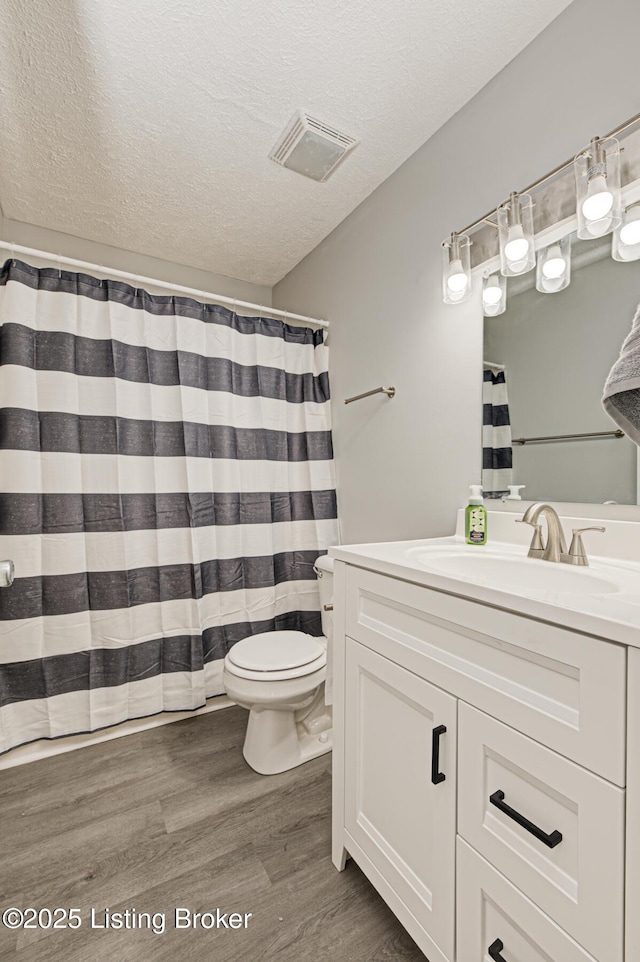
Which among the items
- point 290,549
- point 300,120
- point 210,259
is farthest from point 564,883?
point 210,259

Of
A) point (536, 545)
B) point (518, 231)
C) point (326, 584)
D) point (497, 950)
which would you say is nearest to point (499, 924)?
point (497, 950)

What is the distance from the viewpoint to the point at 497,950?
75 cm

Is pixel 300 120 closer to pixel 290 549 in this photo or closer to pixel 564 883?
pixel 290 549

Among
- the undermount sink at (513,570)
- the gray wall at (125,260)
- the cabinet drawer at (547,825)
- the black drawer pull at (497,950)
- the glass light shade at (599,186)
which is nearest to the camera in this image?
the cabinet drawer at (547,825)

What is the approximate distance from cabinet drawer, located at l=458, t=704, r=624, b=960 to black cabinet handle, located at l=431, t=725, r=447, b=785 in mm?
41

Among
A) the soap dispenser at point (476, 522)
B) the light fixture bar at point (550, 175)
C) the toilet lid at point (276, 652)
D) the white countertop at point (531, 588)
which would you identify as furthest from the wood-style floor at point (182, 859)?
the light fixture bar at point (550, 175)

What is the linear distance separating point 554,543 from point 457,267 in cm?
92

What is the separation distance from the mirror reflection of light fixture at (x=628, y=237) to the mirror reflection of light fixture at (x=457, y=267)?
1.43ft

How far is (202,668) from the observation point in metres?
2.01

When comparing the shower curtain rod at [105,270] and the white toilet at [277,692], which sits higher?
the shower curtain rod at [105,270]

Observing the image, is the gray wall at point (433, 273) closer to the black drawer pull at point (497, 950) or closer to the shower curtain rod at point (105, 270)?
the shower curtain rod at point (105, 270)

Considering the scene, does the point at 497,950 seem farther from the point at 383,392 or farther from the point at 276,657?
the point at 383,392

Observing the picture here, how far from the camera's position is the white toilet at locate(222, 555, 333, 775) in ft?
5.15

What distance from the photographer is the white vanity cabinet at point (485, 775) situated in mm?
595
